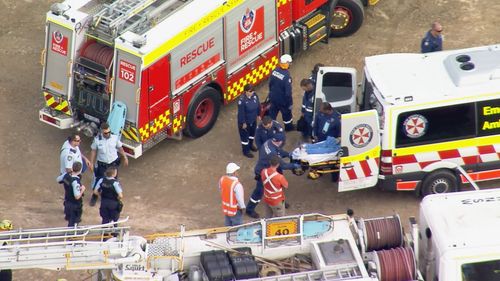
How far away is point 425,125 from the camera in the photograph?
18312 mm

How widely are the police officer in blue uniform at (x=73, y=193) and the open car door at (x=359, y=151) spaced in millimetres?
3882

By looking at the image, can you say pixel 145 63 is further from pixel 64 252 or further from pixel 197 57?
pixel 64 252

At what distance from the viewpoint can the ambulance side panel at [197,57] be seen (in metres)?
19.8

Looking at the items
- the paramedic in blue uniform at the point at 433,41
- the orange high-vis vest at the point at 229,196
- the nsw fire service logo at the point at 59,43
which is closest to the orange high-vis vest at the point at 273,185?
the orange high-vis vest at the point at 229,196

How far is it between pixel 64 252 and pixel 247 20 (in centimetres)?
780

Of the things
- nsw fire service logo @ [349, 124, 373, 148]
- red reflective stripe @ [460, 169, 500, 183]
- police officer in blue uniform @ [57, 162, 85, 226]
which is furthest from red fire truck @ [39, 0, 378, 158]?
red reflective stripe @ [460, 169, 500, 183]

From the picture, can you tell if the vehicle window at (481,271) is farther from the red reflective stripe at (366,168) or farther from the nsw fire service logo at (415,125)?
the red reflective stripe at (366,168)

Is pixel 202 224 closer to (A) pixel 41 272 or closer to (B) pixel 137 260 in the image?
(A) pixel 41 272

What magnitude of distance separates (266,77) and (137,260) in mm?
8374

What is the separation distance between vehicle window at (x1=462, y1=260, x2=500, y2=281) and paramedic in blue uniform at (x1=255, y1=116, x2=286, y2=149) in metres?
5.86

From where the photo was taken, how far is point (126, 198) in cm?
1958

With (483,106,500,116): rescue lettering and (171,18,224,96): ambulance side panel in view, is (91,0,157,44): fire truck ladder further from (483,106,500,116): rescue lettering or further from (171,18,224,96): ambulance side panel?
(483,106,500,116): rescue lettering

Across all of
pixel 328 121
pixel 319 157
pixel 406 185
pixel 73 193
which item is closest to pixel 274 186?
pixel 319 157

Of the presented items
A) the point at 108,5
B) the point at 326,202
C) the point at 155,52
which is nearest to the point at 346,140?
the point at 326,202
